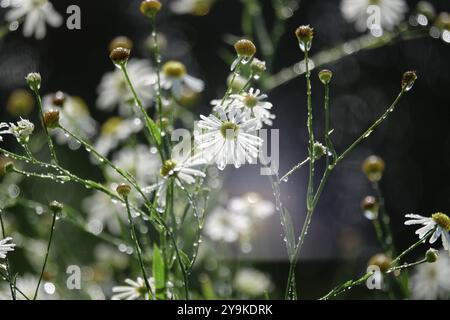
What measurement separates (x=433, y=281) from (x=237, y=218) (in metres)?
0.49

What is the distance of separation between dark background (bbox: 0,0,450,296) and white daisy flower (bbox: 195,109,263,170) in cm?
237

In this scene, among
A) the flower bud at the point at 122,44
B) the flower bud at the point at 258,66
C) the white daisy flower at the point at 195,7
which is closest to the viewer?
the flower bud at the point at 258,66

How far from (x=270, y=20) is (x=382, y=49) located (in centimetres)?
74

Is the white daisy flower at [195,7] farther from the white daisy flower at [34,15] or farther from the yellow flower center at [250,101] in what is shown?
the yellow flower center at [250,101]

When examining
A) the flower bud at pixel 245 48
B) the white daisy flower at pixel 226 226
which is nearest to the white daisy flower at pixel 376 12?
the white daisy flower at pixel 226 226

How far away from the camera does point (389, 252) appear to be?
1.16m

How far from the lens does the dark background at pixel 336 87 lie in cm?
356

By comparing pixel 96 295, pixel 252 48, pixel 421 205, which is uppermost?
pixel 421 205

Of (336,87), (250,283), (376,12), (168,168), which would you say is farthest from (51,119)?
(336,87)

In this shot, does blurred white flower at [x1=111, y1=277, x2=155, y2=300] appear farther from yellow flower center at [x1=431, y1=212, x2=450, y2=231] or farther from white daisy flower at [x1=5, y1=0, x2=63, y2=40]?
white daisy flower at [x1=5, y1=0, x2=63, y2=40]

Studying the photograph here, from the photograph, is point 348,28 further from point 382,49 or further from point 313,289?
point 313,289
